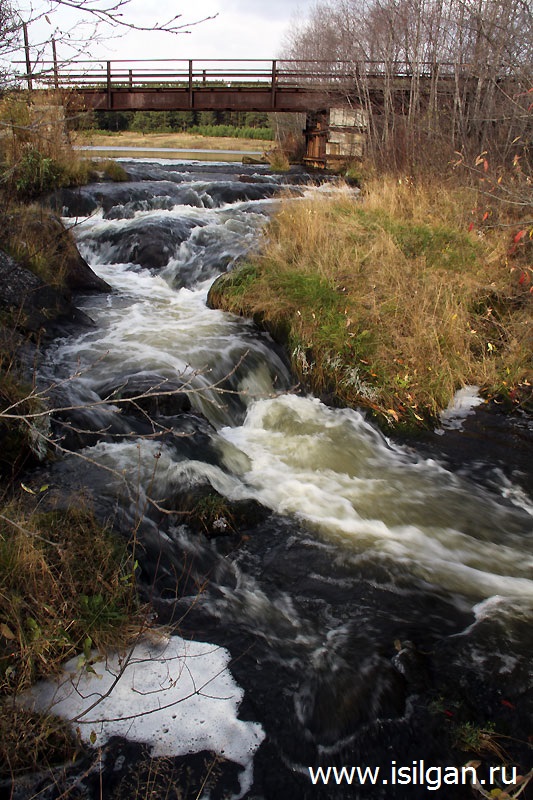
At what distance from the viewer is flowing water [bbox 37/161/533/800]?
3.05 m

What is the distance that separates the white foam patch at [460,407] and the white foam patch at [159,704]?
13.6ft

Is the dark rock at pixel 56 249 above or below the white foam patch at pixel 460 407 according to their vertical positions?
above

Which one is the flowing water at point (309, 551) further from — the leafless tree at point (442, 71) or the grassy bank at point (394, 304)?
the leafless tree at point (442, 71)

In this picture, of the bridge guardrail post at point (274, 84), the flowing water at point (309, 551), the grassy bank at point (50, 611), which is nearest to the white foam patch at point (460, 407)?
the flowing water at point (309, 551)

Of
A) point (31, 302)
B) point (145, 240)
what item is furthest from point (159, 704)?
point (145, 240)

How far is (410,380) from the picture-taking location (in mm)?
6781

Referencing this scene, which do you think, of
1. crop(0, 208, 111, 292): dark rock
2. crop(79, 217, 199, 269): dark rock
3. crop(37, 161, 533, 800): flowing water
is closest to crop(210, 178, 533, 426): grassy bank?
crop(37, 161, 533, 800): flowing water

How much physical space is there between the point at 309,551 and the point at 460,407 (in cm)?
321

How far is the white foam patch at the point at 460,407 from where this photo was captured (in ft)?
21.7

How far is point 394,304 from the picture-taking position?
Result: 727 centimetres

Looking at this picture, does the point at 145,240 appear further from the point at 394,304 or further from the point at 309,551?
the point at 309,551

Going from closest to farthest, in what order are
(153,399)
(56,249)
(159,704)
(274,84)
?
(159,704), (153,399), (56,249), (274,84)

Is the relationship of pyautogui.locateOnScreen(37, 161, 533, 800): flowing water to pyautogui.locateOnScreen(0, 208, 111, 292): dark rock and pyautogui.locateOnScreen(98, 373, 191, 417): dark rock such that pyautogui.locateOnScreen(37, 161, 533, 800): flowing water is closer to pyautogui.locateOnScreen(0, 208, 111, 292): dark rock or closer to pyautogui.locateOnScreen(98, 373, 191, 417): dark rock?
pyautogui.locateOnScreen(98, 373, 191, 417): dark rock

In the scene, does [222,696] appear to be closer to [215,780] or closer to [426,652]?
Result: [215,780]
